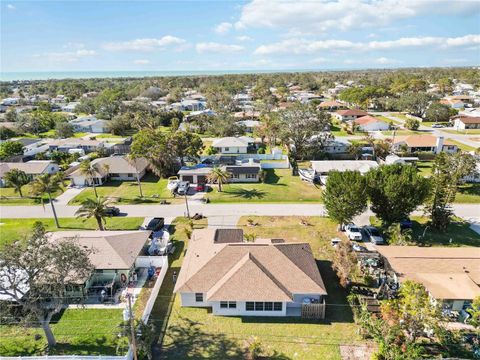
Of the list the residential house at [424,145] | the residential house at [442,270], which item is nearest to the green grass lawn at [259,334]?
the residential house at [442,270]

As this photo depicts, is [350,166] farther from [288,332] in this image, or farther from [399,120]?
[399,120]

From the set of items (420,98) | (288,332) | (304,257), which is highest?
(420,98)

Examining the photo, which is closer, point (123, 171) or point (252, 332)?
point (252, 332)

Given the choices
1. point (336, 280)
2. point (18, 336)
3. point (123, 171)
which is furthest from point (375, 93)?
point (18, 336)

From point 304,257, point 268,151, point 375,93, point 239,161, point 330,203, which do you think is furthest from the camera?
point 375,93

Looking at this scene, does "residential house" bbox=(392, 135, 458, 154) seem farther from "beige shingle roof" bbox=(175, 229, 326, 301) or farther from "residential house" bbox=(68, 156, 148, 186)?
"residential house" bbox=(68, 156, 148, 186)

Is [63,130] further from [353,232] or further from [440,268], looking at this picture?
[440,268]

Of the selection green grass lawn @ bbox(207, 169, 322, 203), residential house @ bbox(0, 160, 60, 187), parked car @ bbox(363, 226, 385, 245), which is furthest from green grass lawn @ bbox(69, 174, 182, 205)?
parked car @ bbox(363, 226, 385, 245)
